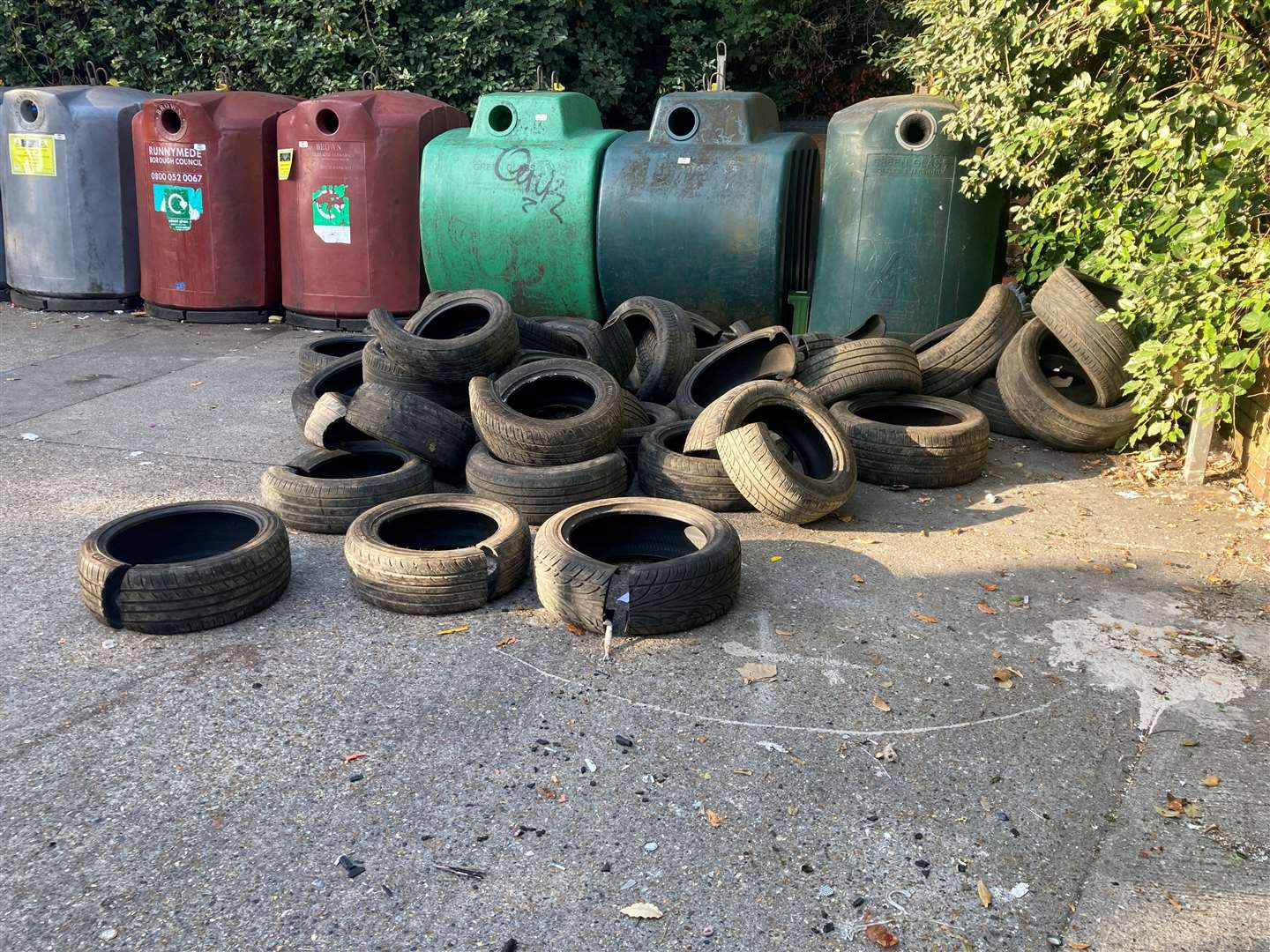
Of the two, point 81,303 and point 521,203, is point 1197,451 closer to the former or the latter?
point 521,203

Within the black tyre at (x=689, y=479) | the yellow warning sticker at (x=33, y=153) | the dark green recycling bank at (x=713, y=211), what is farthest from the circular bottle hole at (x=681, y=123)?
the yellow warning sticker at (x=33, y=153)

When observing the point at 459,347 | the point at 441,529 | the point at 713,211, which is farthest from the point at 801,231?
the point at 441,529

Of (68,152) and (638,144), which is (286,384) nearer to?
(638,144)

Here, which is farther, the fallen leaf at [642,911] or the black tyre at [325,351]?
the black tyre at [325,351]

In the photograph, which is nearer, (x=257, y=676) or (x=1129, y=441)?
(x=257, y=676)

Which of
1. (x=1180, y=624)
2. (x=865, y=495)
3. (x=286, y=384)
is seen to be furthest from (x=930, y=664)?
(x=286, y=384)

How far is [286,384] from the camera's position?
741cm

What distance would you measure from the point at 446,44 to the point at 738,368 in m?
7.31

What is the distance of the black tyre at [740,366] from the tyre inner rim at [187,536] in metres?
2.45

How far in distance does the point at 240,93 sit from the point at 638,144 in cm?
354

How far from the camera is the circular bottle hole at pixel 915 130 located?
710 centimetres

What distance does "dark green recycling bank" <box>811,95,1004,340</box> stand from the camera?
714 centimetres

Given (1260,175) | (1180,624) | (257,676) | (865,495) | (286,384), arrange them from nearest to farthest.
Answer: (257,676) → (1180,624) → (1260,175) → (865,495) → (286,384)

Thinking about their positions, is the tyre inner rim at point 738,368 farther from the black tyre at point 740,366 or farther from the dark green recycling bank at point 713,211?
the dark green recycling bank at point 713,211
